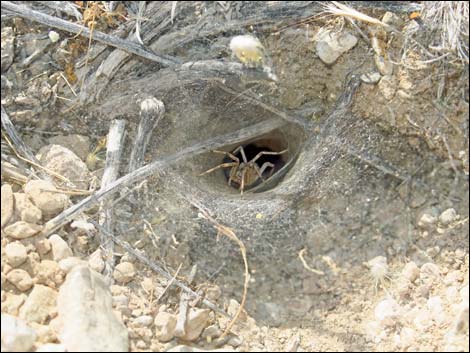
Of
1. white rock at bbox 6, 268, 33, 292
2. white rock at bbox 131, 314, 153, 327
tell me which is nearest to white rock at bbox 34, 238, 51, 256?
white rock at bbox 6, 268, 33, 292

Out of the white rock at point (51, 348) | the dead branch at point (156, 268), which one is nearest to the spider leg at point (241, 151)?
the dead branch at point (156, 268)

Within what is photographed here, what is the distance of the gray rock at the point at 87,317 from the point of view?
1923mm

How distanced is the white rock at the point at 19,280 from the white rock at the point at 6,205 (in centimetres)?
22

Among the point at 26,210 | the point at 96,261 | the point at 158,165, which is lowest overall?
the point at 96,261

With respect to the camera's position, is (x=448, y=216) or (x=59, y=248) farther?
(x=448, y=216)

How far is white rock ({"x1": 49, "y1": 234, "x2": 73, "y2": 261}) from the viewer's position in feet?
7.22

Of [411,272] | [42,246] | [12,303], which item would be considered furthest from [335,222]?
[12,303]

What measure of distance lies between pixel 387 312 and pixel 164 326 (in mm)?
985

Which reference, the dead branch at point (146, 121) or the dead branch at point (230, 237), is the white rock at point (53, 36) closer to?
the dead branch at point (146, 121)

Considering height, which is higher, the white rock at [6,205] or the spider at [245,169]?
the white rock at [6,205]

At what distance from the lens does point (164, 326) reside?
2160mm

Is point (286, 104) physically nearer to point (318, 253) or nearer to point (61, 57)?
point (318, 253)

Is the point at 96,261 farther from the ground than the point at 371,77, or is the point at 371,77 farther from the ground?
the point at 371,77

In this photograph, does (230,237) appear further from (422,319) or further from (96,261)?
(422,319)
